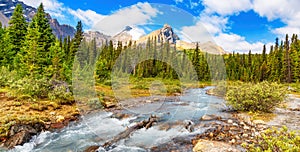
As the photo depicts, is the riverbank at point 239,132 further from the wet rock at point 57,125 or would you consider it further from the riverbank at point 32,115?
the riverbank at point 32,115

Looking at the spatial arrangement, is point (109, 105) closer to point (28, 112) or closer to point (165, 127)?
→ point (28, 112)

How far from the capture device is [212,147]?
9.32 metres

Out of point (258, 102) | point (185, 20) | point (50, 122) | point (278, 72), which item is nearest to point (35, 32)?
point (50, 122)

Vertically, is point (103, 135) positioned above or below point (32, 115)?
below

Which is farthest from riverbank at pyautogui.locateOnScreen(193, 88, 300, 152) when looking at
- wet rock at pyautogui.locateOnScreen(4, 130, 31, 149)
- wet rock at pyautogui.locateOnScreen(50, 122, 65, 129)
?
wet rock at pyautogui.locateOnScreen(50, 122, 65, 129)

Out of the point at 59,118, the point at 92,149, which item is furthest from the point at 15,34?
the point at 92,149

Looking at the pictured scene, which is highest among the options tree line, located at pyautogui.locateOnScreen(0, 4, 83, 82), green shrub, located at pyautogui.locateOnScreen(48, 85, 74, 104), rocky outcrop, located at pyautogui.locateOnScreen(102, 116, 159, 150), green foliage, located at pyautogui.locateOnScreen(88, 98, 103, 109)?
tree line, located at pyautogui.locateOnScreen(0, 4, 83, 82)

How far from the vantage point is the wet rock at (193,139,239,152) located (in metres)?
9.12

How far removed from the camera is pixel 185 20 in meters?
9.38

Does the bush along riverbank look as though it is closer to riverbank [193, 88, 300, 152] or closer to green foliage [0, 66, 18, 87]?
riverbank [193, 88, 300, 152]

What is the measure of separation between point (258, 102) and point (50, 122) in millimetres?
14352

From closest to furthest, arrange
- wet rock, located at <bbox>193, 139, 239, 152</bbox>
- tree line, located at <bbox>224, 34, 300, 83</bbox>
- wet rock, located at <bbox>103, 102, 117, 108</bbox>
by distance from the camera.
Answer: wet rock, located at <bbox>193, 139, 239, 152</bbox> < wet rock, located at <bbox>103, 102, 117, 108</bbox> < tree line, located at <bbox>224, 34, 300, 83</bbox>

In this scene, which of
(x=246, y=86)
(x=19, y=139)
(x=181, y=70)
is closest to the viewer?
(x=19, y=139)

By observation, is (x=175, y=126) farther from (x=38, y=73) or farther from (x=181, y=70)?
(x=38, y=73)
